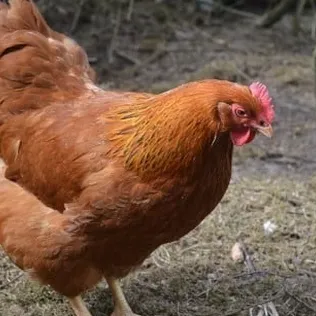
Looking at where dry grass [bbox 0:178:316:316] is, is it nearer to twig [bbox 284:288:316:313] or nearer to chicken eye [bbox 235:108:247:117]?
twig [bbox 284:288:316:313]

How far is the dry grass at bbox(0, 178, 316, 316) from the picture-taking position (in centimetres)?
416

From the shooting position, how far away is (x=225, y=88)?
329cm

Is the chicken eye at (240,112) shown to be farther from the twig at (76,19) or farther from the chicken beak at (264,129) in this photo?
the twig at (76,19)

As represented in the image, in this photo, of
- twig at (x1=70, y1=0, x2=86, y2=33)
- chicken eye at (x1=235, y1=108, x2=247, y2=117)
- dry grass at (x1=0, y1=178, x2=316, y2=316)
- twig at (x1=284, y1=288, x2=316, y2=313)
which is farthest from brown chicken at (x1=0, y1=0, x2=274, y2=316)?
twig at (x1=70, y1=0, x2=86, y2=33)

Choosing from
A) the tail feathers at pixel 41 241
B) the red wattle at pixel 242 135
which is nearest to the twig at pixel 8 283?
the tail feathers at pixel 41 241

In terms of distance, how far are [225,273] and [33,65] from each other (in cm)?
152

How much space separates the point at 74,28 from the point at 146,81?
49.0 inches

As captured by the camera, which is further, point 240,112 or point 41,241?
point 41,241

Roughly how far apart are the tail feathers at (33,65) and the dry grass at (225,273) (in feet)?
3.16

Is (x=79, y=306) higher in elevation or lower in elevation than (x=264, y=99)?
lower

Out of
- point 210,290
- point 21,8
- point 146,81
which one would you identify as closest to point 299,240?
point 210,290

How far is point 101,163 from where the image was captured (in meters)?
3.47

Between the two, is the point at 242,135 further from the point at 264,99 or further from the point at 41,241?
the point at 41,241

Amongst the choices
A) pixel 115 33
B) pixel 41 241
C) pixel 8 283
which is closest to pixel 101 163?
pixel 41 241
